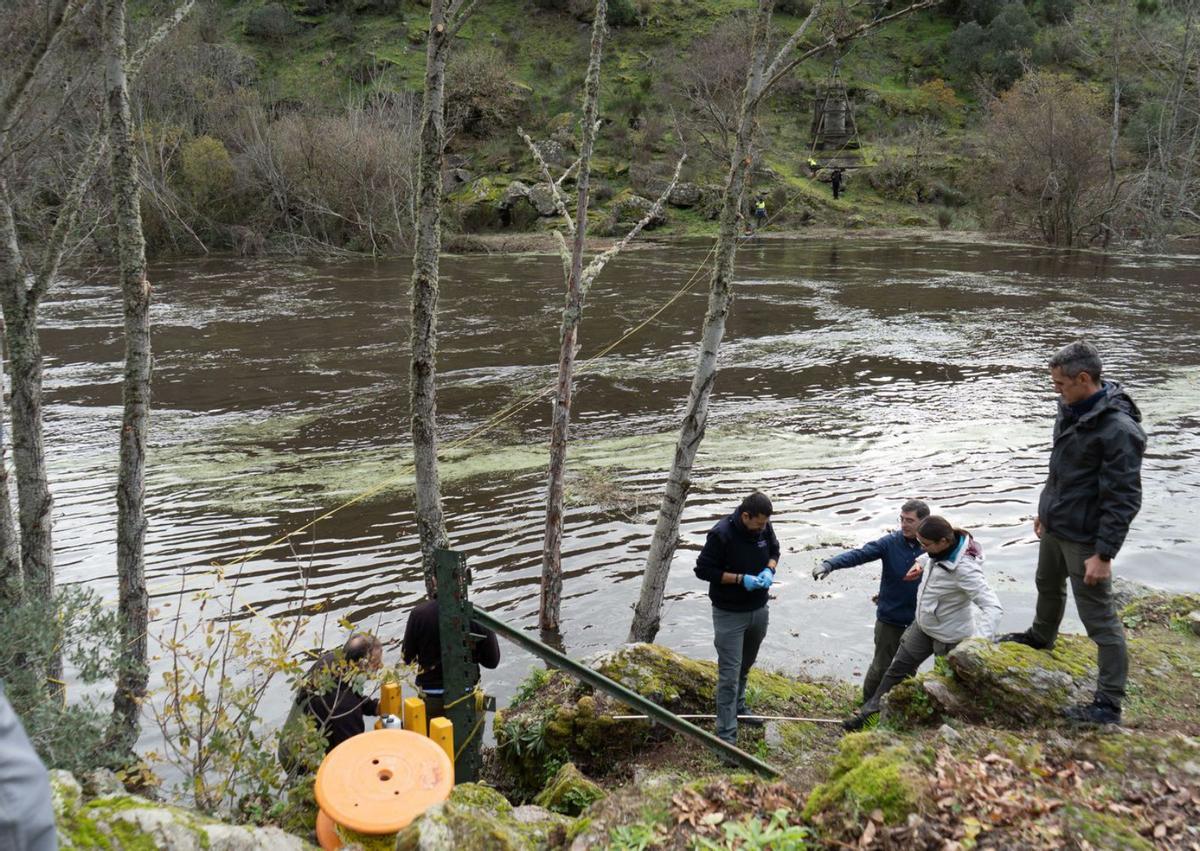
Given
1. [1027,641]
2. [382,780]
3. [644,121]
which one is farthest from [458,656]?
[644,121]

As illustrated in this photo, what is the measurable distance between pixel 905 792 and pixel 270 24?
2527 inches

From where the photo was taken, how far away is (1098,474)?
14.0 ft

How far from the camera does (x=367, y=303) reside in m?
26.0

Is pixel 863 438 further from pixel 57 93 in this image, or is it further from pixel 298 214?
pixel 298 214

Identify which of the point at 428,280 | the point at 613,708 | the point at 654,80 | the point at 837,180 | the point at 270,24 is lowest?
the point at 613,708

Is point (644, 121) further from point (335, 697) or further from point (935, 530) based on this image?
point (335, 697)

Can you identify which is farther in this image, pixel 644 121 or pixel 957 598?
pixel 644 121

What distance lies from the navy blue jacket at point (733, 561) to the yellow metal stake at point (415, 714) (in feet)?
6.09

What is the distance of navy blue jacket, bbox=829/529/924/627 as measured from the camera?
223 inches

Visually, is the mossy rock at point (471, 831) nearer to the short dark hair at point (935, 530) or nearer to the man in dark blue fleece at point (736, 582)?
the man in dark blue fleece at point (736, 582)

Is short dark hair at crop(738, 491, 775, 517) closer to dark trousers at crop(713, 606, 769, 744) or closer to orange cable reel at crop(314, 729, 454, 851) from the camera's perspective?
dark trousers at crop(713, 606, 769, 744)

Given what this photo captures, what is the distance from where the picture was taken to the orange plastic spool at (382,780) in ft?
11.6

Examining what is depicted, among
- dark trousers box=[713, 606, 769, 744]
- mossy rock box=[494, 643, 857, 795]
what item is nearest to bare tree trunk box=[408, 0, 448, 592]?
mossy rock box=[494, 643, 857, 795]

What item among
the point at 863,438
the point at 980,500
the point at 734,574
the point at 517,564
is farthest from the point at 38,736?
the point at 863,438
